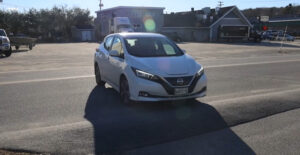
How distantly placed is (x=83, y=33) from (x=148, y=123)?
176 feet

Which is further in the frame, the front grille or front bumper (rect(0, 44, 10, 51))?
front bumper (rect(0, 44, 10, 51))

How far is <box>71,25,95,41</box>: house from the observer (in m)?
56.0

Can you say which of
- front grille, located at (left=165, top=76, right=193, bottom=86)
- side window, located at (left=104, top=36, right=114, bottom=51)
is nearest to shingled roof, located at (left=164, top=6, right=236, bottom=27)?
side window, located at (left=104, top=36, right=114, bottom=51)

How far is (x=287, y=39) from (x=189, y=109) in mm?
51563

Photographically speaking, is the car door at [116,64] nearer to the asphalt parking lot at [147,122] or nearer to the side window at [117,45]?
the side window at [117,45]

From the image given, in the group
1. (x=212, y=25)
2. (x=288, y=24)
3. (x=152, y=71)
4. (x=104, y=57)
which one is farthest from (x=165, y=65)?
(x=288, y=24)

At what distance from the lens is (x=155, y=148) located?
405cm

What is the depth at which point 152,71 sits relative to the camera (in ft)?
18.7

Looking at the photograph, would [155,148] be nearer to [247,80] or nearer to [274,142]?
[274,142]

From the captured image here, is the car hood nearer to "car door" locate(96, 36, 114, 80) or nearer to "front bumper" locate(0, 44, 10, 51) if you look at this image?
"car door" locate(96, 36, 114, 80)

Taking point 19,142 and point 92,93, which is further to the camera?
point 92,93

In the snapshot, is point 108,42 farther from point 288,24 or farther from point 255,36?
point 288,24

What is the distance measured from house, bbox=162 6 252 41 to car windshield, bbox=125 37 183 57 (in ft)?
134

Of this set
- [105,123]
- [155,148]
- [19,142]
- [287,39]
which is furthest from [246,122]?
[287,39]
